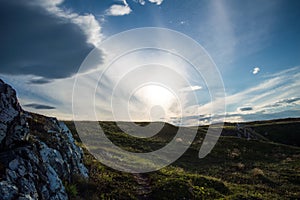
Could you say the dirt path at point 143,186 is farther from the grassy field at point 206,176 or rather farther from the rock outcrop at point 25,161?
the rock outcrop at point 25,161

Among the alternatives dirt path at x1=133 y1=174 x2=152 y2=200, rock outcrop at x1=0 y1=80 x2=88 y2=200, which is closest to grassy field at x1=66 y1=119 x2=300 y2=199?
dirt path at x1=133 y1=174 x2=152 y2=200

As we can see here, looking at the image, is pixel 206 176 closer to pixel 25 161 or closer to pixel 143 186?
pixel 143 186

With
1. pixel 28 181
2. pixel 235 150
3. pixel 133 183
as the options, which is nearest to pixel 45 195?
pixel 28 181

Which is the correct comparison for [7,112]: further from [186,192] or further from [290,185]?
[290,185]

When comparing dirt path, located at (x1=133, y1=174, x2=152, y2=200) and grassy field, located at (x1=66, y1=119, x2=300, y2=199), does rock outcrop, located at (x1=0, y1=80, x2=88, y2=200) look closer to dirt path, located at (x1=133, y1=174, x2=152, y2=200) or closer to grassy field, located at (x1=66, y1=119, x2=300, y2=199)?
grassy field, located at (x1=66, y1=119, x2=300, y2=199)

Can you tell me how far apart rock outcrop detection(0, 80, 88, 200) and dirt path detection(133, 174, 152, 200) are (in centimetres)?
560

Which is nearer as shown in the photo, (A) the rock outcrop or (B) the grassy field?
(A) the rock outcrop

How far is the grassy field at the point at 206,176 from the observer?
19.7 m

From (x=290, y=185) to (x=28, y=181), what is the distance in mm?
29976

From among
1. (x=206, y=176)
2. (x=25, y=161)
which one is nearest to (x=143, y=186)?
(x=206, y=176)

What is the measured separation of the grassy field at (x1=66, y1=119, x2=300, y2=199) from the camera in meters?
19.7

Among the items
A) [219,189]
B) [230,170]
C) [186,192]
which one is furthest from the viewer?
[230,170]

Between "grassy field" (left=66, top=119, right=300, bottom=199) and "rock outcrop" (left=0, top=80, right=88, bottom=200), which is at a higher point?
"rock outcrop" (left=0, top=80, right=88, bottom=200)

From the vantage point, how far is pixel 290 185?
30.3 metres
